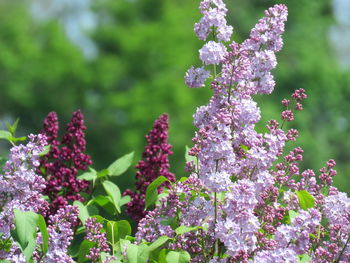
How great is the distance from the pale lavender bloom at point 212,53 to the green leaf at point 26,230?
1.05m

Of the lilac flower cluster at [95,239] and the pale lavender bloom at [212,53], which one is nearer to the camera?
the lilac flower cluster at [95,239]

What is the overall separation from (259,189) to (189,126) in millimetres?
29942

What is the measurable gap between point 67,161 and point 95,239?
139 centimetres

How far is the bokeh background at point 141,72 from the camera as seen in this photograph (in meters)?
33.6

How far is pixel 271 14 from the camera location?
3.68m

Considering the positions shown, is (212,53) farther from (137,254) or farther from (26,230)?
(26,230)

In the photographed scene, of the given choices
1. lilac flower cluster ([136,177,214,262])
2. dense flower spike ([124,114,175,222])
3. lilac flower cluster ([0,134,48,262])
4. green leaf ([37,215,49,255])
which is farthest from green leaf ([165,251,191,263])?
dense flower spike ([124,114,175,222])

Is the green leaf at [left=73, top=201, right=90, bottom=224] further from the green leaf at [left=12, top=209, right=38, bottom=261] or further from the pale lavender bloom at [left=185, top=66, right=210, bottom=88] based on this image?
the pale lavender bloom at [left=185, top=66, right=210, bottom=88]

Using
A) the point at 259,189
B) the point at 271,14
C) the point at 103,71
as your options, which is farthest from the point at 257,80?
the point at 103,71

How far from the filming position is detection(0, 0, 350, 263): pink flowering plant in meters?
3.01

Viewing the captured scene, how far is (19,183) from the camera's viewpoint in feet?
10.3

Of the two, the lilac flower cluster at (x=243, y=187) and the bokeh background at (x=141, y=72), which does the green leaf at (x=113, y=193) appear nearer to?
the lilac flower cluster at (x=243, y=187)

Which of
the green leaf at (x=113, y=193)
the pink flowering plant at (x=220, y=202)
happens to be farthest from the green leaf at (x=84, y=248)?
the green leaf at (x=113, y=193)

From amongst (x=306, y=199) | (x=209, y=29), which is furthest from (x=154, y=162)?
(x=306, y=199)
